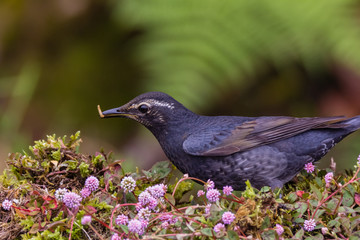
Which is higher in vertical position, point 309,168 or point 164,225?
point 164,225

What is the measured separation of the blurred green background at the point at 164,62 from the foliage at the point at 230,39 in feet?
0.03

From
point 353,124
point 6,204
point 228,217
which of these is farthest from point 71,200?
point 353,124

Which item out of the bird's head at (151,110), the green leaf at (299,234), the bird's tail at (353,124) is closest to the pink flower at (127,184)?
the green leaf at (299,234)

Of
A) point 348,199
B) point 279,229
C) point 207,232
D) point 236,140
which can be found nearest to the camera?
point 207,232

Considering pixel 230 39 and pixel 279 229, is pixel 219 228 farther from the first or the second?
pixel 230 39

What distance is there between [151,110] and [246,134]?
62 cm

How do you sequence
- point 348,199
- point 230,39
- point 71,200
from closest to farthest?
point 71,200
point 348,199
point 230,39

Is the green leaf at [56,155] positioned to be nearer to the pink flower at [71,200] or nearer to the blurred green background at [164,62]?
the pink flower at [71,200]

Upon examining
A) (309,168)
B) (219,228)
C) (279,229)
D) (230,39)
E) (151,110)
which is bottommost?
(309,168)

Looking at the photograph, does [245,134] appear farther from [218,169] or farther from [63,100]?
[63,100]

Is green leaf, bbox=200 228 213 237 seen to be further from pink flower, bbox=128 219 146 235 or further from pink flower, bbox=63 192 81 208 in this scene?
pink flower, bbox=63 192 81 208

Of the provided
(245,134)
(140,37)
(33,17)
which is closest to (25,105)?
(33,17)

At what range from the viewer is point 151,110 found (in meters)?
3.45

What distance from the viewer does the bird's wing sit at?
3.29m
